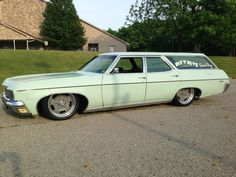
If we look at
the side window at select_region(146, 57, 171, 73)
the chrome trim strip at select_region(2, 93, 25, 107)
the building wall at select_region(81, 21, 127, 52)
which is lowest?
the chrome trim strip at select_region(2, 93, 25, 107)

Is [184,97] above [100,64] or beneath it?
beneath

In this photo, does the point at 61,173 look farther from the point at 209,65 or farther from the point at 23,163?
the point at 209,65

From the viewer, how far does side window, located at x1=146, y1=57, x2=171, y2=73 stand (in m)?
8.00

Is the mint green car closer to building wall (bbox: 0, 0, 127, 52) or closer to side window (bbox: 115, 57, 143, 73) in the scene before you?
side window (bbox: 115, 57, 143, 73)

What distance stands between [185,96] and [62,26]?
2999 cm

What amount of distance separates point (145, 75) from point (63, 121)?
2.26m

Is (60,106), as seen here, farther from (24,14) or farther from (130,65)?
(24,14)

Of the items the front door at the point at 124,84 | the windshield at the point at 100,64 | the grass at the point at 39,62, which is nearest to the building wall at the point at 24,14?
the grass at the point at 39,62

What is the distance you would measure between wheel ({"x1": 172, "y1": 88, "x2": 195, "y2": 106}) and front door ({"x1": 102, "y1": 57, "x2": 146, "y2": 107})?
3.84 feet

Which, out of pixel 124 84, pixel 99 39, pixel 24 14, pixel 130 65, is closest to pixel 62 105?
pixel 124 84

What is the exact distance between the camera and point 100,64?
7750mm

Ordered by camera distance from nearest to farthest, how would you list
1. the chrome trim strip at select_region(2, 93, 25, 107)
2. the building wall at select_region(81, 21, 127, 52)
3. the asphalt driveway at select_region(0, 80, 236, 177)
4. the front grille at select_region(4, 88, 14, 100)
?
the asphalt driveway at select_region(0, 80, 236, 177), the chrome trim strip at select_region(2, 93, 25, 107), the front grille at select_region(4, 88, 14, 100), the building wall at select_region(81, 21, 127, 52)

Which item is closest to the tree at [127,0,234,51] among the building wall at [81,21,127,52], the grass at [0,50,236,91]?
the building wall at [81,21,127,52]

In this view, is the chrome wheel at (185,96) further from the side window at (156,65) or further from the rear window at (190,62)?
the side window at (156,65)
